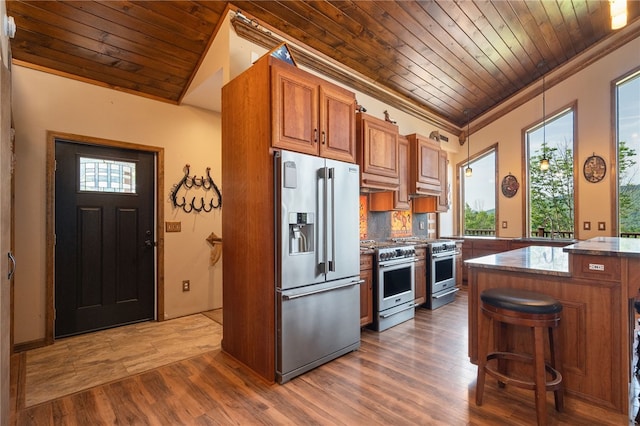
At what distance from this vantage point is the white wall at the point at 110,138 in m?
2.98

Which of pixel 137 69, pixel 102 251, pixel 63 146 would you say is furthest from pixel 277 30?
pixel 102 251

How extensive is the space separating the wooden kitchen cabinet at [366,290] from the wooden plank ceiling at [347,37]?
2.45m

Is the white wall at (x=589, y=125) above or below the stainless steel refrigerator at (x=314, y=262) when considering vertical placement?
above

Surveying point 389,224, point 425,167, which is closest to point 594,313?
point 389,224

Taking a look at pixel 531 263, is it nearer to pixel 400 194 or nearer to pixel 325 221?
pixel 325 221

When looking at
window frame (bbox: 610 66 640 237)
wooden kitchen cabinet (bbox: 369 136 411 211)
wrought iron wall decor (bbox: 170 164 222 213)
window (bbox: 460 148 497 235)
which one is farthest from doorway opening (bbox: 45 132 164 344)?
window frame (bbox: 610 66 640 237)

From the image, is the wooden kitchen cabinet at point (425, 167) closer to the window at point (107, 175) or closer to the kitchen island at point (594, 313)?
the kitchen island at point (594, 313)

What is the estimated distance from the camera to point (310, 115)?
8.78 feet

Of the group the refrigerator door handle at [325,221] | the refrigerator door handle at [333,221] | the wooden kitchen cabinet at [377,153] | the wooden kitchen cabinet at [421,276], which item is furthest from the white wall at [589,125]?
the refrigerator door handle at [325,221]

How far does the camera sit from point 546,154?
545 cm

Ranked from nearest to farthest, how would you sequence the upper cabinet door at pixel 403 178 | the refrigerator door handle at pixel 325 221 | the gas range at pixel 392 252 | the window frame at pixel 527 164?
the refrigerator door handle at pixel 325 221 → the gas range at pixel 392 252 → the upper cabinet door at pixel 403 178 → the window frame at pixel 527 164

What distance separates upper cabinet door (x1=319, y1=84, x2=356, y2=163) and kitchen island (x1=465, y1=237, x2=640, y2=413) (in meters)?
1.60

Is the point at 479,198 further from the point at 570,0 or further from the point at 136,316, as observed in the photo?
the point at 136,316

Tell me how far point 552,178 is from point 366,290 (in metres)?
4.28
